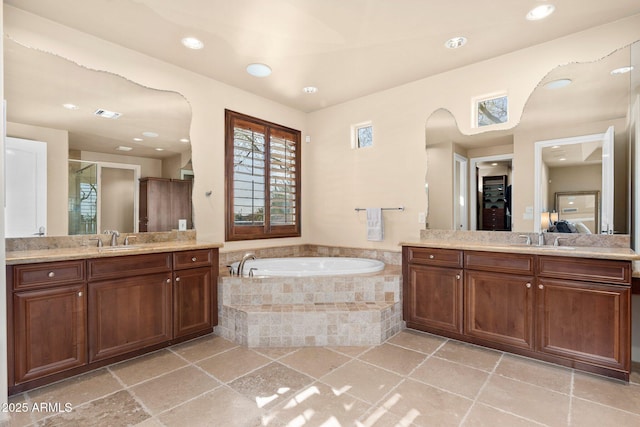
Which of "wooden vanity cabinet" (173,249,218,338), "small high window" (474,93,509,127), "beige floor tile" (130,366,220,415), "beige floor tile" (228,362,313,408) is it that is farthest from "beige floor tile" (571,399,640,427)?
"wooden vanity cabinet" (173,249,218,338)

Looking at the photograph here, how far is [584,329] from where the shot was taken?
231cm

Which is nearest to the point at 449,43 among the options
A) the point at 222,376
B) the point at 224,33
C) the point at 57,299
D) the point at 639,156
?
the point at 639,156

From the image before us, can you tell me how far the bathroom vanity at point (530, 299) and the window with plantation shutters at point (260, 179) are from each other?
5.72 feet

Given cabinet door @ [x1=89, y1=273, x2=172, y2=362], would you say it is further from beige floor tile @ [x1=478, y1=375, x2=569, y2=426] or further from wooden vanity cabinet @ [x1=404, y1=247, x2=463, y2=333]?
beige floor tile @ [x1=478, y1=375, x2=569, y2=426]

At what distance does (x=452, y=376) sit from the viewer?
7.59ft

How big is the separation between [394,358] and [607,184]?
6.95 feet

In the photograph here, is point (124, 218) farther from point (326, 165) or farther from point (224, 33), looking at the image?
point (326, 165)

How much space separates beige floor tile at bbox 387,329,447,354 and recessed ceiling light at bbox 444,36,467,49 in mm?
2540

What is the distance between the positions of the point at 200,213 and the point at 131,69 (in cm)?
141

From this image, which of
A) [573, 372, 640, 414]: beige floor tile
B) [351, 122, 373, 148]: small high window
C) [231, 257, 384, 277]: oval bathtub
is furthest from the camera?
[351, 122, 373, 148]: small high window

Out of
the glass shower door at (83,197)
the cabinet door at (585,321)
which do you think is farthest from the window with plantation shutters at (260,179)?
the cabinet door at (585,321)

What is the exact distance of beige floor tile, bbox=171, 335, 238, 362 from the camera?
2645 mm

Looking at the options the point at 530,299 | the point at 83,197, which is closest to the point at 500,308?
the point at 530,299

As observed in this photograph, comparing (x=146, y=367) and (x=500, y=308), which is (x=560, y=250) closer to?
(x=500, y=308)
